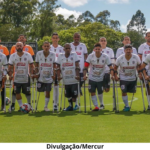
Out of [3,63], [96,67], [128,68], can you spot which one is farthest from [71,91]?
[3,63]

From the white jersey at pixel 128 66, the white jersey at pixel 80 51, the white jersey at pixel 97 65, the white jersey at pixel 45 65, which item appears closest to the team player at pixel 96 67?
the white jersey at pixel 97 65

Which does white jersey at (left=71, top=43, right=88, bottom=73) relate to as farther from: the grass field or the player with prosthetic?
the grass field

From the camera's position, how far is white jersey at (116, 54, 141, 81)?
38.0ft

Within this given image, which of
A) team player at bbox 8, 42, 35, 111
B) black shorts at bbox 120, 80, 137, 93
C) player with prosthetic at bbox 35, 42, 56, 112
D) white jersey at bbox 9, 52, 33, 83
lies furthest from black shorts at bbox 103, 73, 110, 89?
white jersey at bbox 9, 52, 33, 83

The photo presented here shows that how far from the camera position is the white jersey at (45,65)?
38.6ft

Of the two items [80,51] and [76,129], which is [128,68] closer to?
[80,51]

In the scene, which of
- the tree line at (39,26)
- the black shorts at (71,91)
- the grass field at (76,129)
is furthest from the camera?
the tree line at (39,26)

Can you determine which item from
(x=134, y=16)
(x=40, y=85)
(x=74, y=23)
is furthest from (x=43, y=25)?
(x=134, y=16)

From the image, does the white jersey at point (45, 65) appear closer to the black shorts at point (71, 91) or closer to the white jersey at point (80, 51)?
the black shorts at point (71, 91)

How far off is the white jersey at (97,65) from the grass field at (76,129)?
159 centimetres

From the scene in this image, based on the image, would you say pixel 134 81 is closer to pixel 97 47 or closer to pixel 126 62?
pixel 126 62

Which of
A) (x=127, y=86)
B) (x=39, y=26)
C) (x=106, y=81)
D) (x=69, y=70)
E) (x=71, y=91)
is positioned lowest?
(x=71, y=91)

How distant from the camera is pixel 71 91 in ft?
39.4

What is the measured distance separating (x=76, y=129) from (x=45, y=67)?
14.1 ft
